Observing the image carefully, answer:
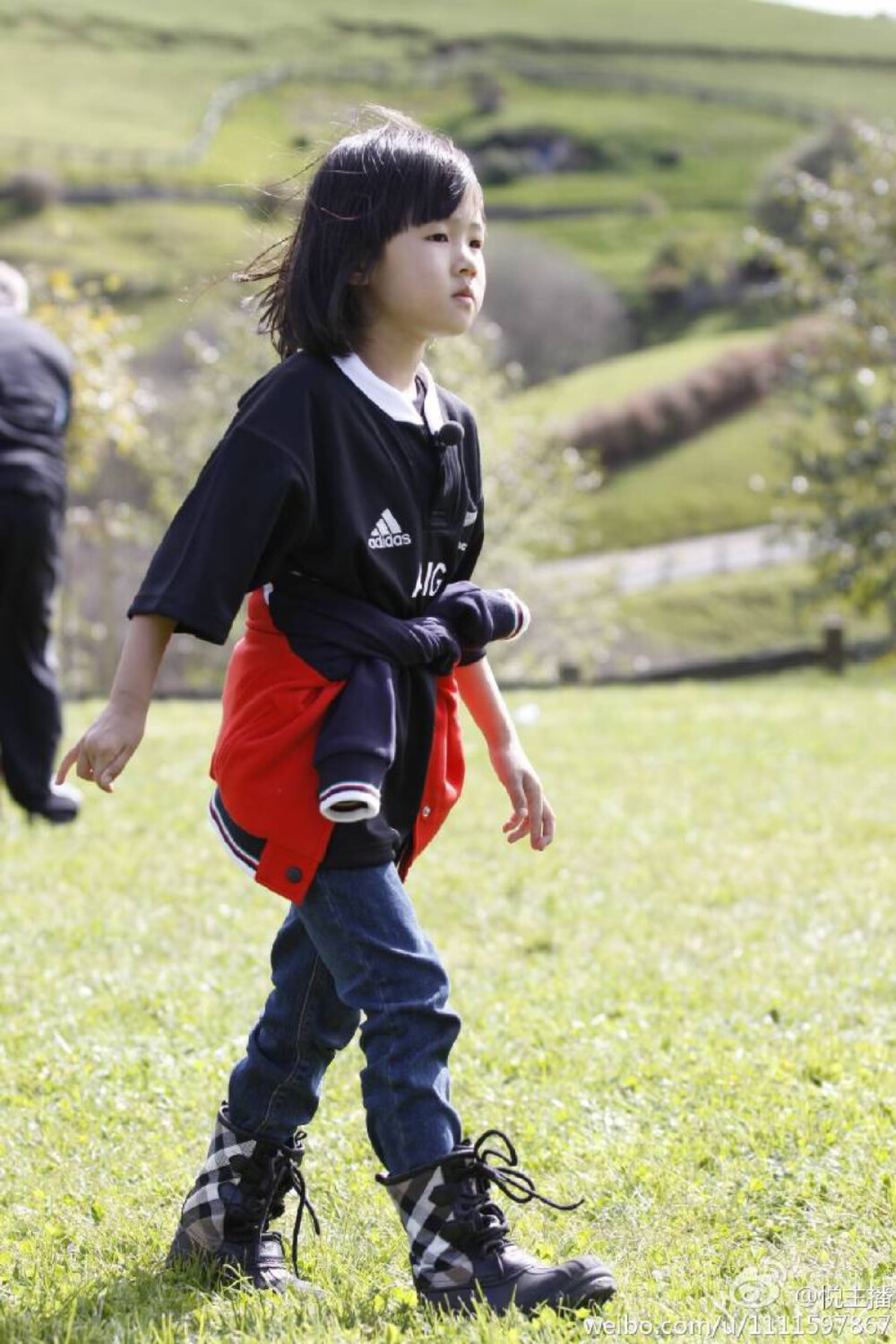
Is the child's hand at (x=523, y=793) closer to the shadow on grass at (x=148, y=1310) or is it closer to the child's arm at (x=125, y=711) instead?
the child's arm at (x=125, y=711)

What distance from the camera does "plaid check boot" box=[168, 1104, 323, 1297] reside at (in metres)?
3.29

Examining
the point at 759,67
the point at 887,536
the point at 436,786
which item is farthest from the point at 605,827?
the point at 759,67

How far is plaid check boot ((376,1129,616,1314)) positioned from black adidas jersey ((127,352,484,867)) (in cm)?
58

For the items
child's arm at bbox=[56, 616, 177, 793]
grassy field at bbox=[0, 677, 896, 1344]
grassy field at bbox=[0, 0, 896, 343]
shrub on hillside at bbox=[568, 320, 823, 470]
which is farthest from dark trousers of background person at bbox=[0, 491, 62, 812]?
grassy field at bbox=[0, 0, 896, 343]

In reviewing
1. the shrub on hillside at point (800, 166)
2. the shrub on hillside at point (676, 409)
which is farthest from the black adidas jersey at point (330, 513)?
the shrub on hillside at point (800, 166)

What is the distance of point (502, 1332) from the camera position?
286 cm

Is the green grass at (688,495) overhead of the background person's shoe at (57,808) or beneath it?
beneath

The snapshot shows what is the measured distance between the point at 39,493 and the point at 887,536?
15726mm

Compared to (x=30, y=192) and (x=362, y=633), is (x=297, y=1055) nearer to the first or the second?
(x=362, y=633)

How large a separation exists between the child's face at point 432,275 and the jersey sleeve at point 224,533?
383mm

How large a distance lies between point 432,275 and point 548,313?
199 feet

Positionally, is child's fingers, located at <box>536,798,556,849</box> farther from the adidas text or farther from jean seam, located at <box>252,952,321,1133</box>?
the adidas text

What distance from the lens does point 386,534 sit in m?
3.09

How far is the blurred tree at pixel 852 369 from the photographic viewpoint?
20.2 metres
